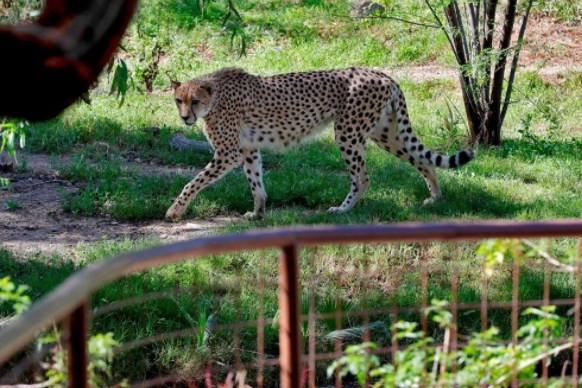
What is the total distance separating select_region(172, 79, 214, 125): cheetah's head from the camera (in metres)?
8.49

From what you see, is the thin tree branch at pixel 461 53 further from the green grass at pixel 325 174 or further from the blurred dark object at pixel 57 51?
the blurred dark object at pixel 57 51

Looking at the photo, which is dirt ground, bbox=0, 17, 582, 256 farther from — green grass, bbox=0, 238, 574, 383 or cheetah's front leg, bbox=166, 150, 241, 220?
green grass, bbox=0, 238, 574, 383

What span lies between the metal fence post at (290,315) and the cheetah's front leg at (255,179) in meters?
5.36

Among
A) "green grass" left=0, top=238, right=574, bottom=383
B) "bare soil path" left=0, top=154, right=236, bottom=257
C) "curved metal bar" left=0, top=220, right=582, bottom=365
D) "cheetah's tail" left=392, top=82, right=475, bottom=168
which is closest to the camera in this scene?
"curved metal bar" left=0, top=220, right=582, bottom=365

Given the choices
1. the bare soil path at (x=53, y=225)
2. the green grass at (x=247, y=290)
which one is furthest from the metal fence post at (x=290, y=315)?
the bare soil path at (x=53, y=225)

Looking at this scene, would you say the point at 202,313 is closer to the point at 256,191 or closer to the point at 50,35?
the point at 256,191

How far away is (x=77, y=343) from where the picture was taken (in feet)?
8.16

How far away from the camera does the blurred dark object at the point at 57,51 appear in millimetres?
2271

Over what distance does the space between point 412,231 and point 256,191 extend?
5.74 m

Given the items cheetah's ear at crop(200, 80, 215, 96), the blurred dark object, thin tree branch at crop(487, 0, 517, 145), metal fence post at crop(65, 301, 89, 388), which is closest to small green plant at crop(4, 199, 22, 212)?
cheetah's ear at crop(200, 80, 215, 96)

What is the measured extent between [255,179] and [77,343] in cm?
606

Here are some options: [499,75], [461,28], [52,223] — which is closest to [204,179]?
[52,223]

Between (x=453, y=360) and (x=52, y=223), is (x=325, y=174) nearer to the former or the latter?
(x=52, y=223)

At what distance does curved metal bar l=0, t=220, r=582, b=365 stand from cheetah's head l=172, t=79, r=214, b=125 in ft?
19.0
